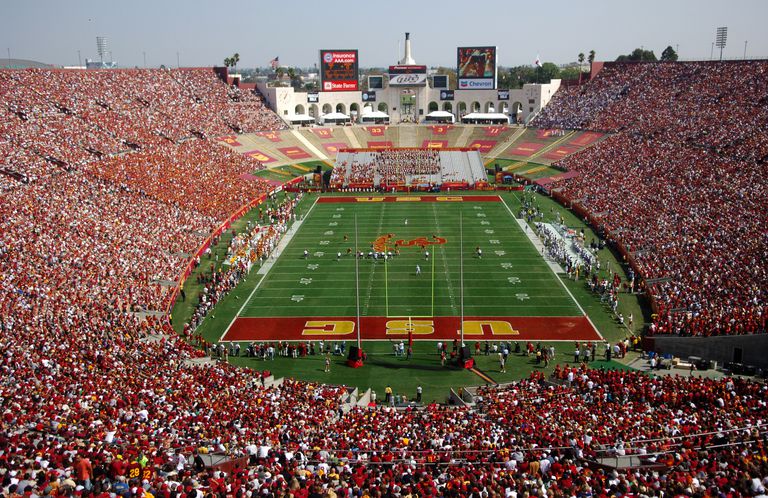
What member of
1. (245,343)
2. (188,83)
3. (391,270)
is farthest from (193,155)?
(245,343)

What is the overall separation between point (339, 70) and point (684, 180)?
169 ft

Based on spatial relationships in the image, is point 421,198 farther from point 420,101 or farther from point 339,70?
point 339,70

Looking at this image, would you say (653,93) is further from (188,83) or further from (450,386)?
(450,386)

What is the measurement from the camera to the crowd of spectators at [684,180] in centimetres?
2912

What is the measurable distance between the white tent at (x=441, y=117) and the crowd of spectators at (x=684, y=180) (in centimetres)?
1037

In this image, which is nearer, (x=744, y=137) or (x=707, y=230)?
(x=707, y=230)

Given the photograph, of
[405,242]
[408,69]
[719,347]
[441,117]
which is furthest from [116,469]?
[408,69]

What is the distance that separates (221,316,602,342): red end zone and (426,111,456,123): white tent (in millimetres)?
56885

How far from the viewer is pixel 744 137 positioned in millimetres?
50969

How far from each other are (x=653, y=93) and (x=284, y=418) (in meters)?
64.7

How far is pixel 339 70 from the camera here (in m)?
87.3

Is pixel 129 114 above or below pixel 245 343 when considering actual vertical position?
above

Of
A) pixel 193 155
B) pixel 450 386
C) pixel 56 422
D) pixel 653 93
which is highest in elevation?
pixel 653 93

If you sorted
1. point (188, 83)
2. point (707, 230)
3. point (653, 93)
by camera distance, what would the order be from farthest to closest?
point (188, 83) → point (653, 93) → point (707, 230)
